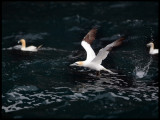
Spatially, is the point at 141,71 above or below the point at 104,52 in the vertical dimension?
below

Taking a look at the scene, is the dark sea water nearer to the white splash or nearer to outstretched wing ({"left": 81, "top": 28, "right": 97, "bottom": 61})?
the white splash

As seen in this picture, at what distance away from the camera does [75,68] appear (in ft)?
58.2

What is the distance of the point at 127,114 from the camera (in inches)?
499

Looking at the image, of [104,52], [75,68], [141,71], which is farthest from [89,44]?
[141,71]

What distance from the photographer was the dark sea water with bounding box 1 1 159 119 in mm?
13523

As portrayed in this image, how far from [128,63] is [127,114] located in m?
5.70

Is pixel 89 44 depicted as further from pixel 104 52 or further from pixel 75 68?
pixel 104 52

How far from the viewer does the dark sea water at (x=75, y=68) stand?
1352 centimetres

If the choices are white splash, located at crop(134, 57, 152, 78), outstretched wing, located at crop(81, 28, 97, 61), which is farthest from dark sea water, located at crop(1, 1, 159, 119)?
outstretched wing, located at crop(81, 28, 97, 61)

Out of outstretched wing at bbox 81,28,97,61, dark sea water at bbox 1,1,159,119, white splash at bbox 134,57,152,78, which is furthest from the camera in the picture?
outstretched wing at bbox 81,28,97,61

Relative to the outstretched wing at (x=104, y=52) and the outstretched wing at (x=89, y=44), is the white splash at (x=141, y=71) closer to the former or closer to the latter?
the outstretched wing at (x=104, y=52)

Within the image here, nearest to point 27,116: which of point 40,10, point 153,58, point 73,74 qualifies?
point 73,74

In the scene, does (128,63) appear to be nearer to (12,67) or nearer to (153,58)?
(153,58)

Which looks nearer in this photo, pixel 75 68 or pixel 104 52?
pixel 104 52
